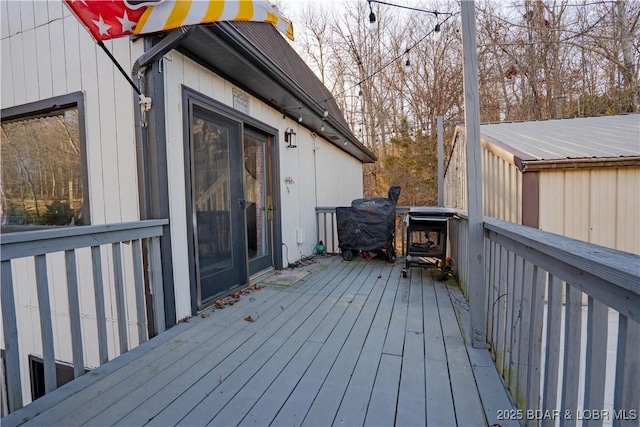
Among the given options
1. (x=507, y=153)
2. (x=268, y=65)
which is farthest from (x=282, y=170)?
(x=507, y=153)

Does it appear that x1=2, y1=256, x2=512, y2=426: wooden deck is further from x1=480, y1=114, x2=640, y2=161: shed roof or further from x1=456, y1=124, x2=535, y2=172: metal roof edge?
x1=480, y1=114, x2=640, y2=161: shed roof

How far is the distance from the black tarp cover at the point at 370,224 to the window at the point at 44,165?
3534 millimetres

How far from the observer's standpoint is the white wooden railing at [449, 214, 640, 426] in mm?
796

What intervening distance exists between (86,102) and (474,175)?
3203mm

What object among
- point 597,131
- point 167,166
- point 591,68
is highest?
point 591,68

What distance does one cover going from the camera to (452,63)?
11.5m

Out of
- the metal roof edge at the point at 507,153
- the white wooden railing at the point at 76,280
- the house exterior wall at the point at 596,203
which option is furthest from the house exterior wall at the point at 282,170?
the house exterior wall at the point at 596,203

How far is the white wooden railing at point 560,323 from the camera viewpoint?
80 cm

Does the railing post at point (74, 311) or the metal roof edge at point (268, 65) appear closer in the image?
the railing post at point (74, 311)

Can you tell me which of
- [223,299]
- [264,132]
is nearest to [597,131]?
[264,132]

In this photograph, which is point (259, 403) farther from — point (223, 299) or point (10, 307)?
point (223, 299)

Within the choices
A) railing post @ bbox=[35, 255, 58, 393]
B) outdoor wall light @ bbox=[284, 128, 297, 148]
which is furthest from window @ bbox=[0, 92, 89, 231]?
outdoor wall light @ bbox=[284, 128, 297, 148]

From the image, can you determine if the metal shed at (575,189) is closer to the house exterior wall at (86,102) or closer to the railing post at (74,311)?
the house exterior wall at (86,102)

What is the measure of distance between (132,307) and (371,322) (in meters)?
2.01
